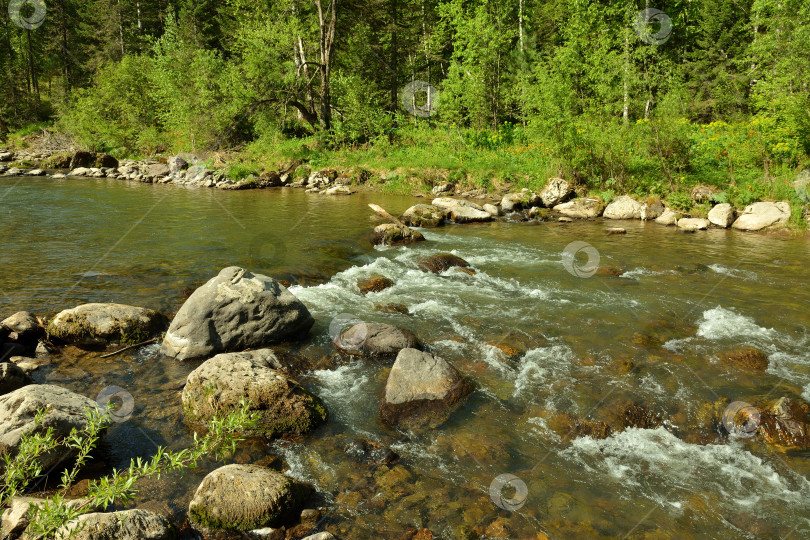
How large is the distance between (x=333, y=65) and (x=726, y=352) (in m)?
36.5

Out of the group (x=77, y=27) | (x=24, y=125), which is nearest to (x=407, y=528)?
(x=24, y=125)

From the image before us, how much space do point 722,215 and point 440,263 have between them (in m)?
10.9

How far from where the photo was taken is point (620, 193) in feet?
61.8

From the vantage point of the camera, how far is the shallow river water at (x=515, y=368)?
4211mm

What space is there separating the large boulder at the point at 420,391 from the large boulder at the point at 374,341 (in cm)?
82

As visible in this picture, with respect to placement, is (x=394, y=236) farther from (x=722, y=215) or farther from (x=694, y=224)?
(x=722, y=215)

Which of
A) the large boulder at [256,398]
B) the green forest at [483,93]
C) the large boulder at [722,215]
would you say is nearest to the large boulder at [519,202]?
the green forest at [483,93]

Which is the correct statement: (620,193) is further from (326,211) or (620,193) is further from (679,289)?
(326,211)

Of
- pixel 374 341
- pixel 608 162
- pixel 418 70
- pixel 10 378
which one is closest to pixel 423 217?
pixel 608 162

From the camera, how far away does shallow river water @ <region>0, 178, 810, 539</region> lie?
166 inches

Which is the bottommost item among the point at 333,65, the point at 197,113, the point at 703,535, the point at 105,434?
the point at 703,535

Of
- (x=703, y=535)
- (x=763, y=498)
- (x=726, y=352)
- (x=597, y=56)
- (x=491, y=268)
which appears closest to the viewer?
(x=703, y=535)

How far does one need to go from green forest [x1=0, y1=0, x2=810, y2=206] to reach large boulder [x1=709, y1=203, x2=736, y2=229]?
2.95 feet

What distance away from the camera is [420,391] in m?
5.66
